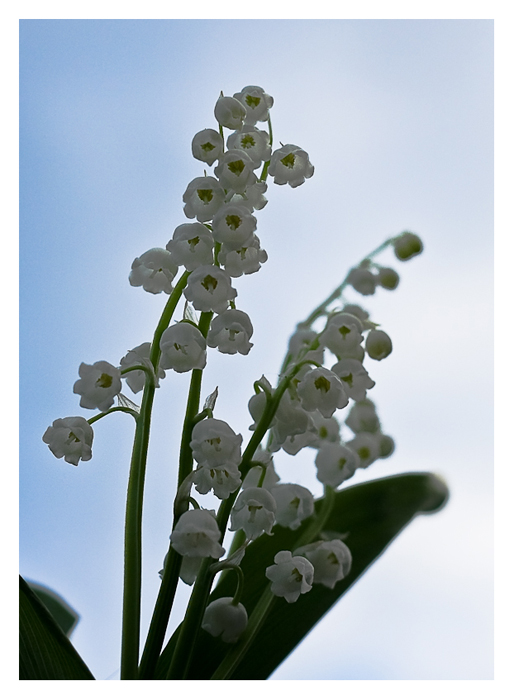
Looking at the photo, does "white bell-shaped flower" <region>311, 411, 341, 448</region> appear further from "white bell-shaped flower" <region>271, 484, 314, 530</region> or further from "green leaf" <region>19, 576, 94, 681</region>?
"green leaf" <region>19, 576, 94, 681</region>

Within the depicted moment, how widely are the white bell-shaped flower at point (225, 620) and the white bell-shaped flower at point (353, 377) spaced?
0.60 ft

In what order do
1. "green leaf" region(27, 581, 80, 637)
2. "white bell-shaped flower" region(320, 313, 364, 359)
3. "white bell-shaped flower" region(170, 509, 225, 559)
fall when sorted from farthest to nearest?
"green leaf" region(27, 581, 80, 637) < "white bell-shaped flower" region(320, 313, 364, 359) < "white bell-shaped flower" region(170, 509, 225, 559)

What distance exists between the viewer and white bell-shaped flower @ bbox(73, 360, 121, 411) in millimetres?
448

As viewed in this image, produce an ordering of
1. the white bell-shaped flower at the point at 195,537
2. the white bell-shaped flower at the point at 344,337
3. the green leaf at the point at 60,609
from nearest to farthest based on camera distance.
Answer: the white bell-shaped flower at the point at 195,537 < the white bell-shaped flower at the point at 344,337 < the green leaf at the point at 60,609

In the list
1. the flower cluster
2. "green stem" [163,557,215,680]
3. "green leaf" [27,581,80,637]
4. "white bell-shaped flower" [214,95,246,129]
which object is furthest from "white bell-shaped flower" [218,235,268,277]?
"green leaf" [27,581,80,637]

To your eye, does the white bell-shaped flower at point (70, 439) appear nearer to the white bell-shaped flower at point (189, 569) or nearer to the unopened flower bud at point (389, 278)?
the white bell-shaped flower at point (189, 569)

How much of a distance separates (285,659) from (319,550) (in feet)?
0.39

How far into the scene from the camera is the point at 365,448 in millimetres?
608

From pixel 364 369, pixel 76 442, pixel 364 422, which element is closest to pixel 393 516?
pixel 364 422

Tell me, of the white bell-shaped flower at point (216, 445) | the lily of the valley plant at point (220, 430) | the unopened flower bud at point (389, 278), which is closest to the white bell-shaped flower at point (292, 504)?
the lily of the valley plant at point (220, 430)

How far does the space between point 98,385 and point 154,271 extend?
0.11m

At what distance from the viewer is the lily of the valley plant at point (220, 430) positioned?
443 millimetres

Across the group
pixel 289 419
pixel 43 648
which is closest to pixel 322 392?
pixel 289 419

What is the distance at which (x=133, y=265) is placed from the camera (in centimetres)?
51
